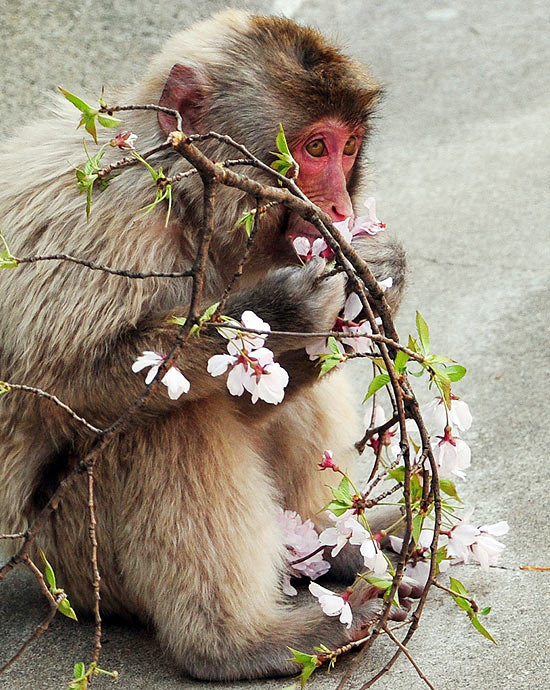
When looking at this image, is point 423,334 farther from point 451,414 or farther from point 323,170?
point 323,170

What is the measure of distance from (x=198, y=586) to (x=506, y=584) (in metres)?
0.93

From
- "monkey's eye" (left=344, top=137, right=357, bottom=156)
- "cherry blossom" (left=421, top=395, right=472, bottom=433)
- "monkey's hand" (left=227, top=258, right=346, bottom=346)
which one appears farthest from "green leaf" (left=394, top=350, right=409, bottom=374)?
"monkey's eye" (left=344, top=137, right=357, bottom=156)

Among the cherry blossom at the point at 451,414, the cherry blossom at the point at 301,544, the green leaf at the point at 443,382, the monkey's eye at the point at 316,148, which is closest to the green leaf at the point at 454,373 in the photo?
the green leaf at the point at 443,382

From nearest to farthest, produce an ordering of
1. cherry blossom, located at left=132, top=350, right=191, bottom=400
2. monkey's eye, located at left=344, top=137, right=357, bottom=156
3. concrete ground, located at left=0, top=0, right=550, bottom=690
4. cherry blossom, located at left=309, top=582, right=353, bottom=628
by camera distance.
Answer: cherry blossom, located at left=132, top=350, right=191, bottom=400, cherry blossom, located at left=309, top=582, right=353, bottom=628, concrete ground, located at left=0, top=0, right=550, bottom=690, monkey's eye, located at left=344, top=137, right=357, bottom=156

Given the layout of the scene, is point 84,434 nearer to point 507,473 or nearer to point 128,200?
point 128,200

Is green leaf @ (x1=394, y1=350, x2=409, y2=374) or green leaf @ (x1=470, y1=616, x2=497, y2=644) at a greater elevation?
green leaf @ (x1=394, y1=350, x2=409, y2=374)

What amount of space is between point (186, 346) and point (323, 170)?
0.68 meters

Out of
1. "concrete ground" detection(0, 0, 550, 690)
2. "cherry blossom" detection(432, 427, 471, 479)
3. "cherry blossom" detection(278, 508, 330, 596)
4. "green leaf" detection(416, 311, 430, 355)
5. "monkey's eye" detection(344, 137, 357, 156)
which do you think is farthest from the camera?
"cherry blossom" detection(278, 508, 330, 596)

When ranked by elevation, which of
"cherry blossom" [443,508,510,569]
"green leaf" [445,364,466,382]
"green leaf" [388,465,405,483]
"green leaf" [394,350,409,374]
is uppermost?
"green leaf" [394,350,409,374]

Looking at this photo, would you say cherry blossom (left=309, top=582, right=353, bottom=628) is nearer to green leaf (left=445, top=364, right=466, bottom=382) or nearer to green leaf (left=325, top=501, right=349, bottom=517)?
green leaf (left=325, top=501, right=349, bottom=517)

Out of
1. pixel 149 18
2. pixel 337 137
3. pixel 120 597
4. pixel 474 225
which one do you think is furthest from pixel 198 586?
pixel 149 18

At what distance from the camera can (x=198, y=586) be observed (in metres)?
2.82

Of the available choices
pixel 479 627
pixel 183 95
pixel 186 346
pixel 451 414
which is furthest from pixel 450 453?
pixel 183 95

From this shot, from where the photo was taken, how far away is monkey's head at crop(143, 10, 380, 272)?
9.64 ft
